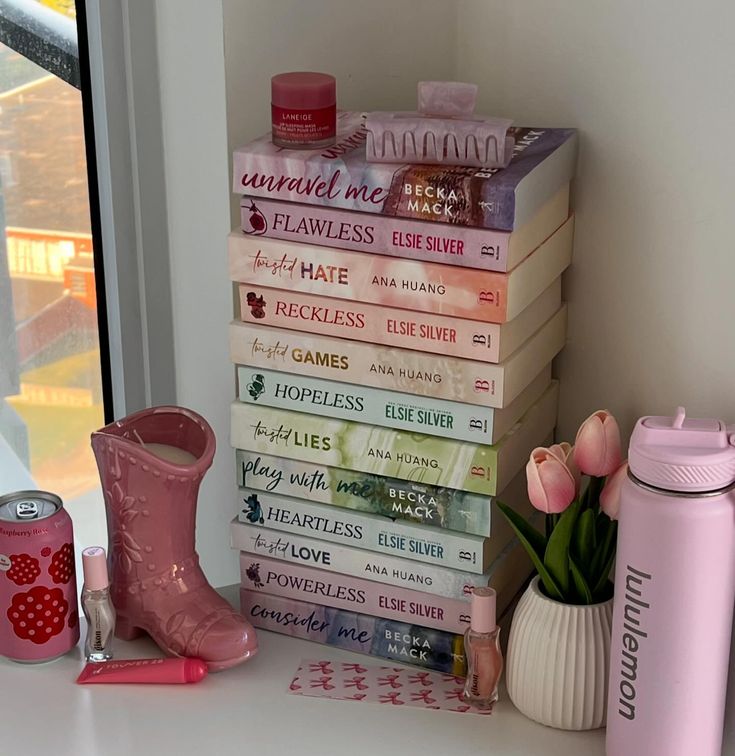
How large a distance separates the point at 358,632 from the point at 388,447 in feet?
0.57

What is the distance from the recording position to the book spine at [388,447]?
96 centimetres

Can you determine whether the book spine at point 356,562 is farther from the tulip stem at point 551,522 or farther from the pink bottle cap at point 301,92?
the pink bottle cap at point 301,92

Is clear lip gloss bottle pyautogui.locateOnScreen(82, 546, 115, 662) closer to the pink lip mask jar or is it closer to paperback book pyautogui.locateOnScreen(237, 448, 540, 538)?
paperback book pyautogui.locateOnScreen(237, 448, 540, 538)

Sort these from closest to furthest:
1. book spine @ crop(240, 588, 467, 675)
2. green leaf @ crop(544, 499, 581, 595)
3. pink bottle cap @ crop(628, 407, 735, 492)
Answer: pink bottle cap @ crop(628, 407, 735, 492) < green leaf @ crop(544, 499, 581, 595) < book spine @ crop(240, 588, 467, 675)

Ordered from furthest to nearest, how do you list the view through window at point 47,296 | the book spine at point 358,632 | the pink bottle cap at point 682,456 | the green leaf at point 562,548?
the view through window at point 47,296
the book spine at point 358,632
the green leaf at point 562,548
the pink bottle cap at point 682,456

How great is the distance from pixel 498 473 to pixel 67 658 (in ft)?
1.30

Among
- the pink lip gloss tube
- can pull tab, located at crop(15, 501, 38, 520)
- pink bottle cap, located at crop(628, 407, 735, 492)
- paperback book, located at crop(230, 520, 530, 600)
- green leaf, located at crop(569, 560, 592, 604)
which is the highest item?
pink bottle cap, located at crop(628, 407, 735, 492)

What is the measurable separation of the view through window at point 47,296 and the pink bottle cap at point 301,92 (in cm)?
27

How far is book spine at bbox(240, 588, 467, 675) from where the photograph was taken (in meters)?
1.02

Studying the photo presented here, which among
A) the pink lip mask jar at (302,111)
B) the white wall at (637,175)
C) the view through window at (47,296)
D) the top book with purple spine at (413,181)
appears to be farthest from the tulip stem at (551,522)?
the view through window at (47,296)

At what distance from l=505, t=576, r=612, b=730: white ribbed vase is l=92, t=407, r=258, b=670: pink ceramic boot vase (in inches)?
8.9

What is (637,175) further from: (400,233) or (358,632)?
(358,632)

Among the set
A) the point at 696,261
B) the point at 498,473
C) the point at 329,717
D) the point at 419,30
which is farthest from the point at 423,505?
the point at 419,30

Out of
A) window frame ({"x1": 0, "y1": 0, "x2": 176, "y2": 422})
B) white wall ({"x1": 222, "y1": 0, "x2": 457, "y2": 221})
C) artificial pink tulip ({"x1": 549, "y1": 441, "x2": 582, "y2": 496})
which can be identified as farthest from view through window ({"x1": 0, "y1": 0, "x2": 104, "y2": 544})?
artificial pink tulip ({"x1": 549, "y1": 441, "x2": 582, "y2": 496})
